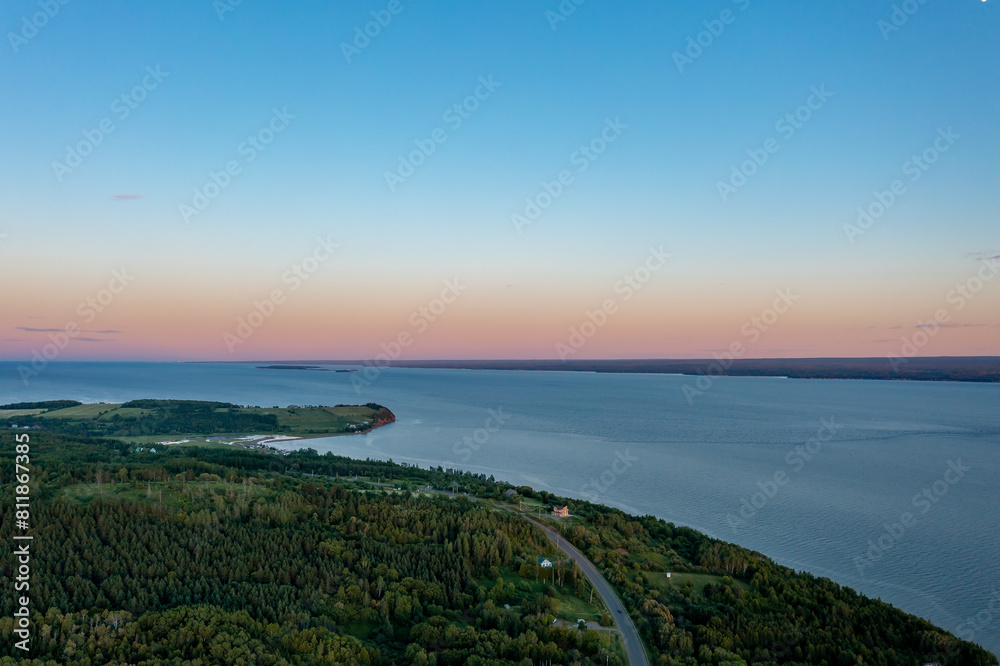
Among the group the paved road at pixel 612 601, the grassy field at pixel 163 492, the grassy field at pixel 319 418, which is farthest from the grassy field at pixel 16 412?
the paved road at pixel 612 601

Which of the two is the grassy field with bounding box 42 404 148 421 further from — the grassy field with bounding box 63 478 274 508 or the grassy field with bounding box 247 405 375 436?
the grassy field with bounding box 63 478 274 508

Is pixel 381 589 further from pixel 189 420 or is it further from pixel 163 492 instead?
pixel 189 420

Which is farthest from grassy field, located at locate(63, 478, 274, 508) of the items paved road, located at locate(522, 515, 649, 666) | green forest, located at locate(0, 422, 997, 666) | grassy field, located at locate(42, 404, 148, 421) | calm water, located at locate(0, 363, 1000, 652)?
grassy field, located at locate(42, 404, 148, 421)

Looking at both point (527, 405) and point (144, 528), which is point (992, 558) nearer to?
point (144, 528)

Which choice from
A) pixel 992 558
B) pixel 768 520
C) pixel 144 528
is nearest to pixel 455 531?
pixel 144 528

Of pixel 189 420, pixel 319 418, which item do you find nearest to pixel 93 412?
pixel 189 420

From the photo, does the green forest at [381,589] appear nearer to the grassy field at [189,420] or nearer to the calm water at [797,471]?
the calm water at [797,471]

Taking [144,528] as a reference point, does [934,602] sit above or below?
below
